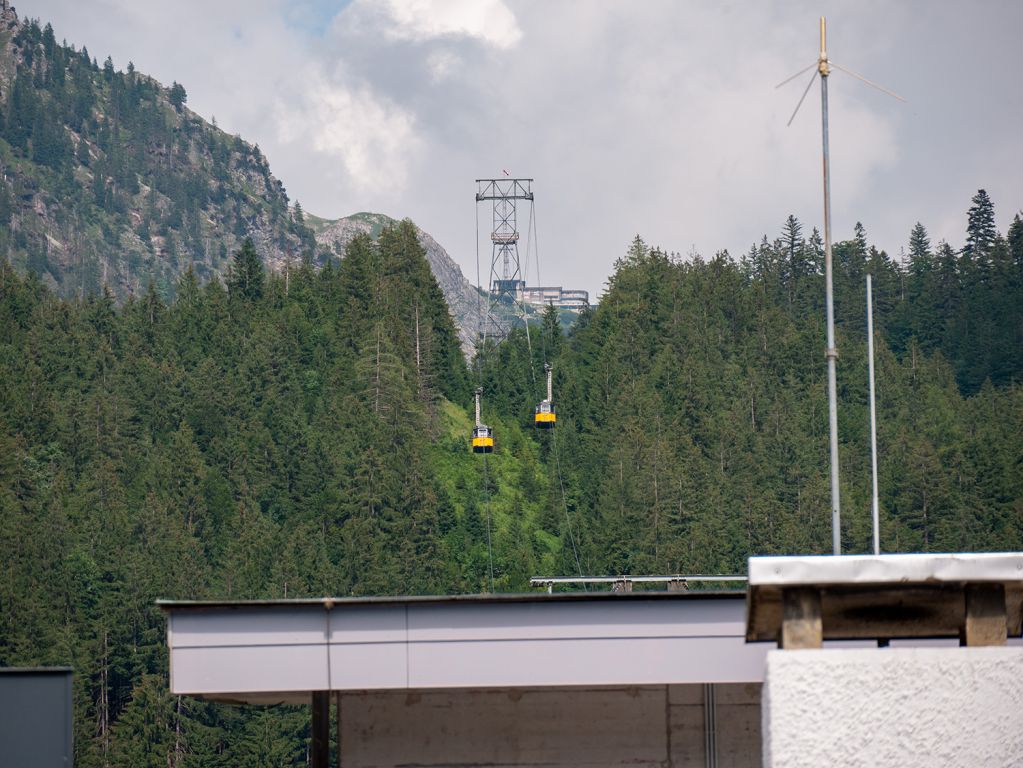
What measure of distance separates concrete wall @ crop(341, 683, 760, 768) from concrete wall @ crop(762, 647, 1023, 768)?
711 cm

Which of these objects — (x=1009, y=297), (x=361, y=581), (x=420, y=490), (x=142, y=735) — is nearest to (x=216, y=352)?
(x=420, y=490)

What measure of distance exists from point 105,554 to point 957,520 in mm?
49564

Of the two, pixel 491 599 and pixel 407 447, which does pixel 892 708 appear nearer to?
pixel 491 599

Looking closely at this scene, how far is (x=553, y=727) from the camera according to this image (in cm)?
1226

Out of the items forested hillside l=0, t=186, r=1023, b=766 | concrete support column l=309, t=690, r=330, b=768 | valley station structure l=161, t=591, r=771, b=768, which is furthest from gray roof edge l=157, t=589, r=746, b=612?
forested hillside l=0, t=186, r=1023, b=766

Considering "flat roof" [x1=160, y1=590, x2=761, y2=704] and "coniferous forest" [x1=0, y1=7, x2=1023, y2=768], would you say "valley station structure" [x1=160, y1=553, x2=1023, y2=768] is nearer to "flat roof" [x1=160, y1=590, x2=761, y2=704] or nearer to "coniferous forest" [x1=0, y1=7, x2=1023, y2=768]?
"flat roof" [x1=160, y1=590, x2=761, y2=704]

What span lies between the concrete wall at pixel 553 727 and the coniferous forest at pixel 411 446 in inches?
2775

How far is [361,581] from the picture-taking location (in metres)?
95.7

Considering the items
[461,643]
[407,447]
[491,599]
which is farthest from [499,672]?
[407,447]

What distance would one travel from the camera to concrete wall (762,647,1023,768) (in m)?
5.11

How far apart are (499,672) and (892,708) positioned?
6.37m

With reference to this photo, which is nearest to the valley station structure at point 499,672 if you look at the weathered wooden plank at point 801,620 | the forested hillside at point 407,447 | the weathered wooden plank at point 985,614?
the weathered wooden plank at point 985,614

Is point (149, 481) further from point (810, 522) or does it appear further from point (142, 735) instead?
point (810, 522)

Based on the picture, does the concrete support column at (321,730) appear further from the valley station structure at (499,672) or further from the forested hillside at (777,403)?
the forested hillside at (777,403)
